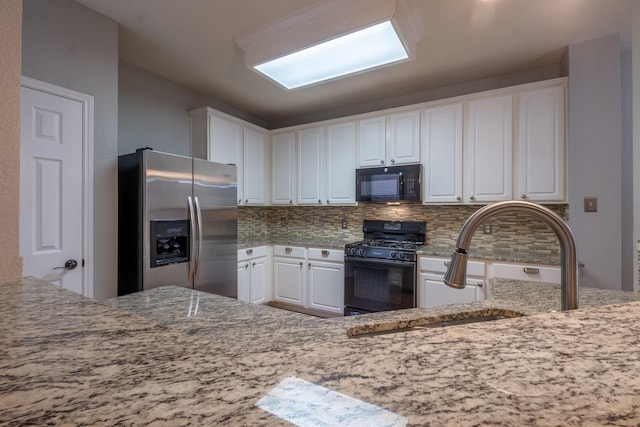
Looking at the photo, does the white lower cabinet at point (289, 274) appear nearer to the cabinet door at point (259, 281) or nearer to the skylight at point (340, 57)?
the cabinet door at point (259, 281)

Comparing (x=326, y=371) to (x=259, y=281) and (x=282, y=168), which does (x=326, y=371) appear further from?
(x=282, y=168)

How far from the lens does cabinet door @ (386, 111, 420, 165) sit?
3.11m

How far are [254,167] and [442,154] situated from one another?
2272 mm

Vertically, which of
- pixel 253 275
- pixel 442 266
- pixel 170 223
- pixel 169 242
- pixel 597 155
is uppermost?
pixel 597 155

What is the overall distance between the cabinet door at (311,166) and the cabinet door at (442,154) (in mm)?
1256

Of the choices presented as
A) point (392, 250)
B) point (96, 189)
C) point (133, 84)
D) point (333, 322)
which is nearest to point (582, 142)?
point (392, 250)

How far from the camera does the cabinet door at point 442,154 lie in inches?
115

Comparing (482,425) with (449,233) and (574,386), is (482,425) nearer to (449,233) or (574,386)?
(574,386)

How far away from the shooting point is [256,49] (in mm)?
2264

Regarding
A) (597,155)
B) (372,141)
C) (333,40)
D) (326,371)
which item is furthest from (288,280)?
(326,371)

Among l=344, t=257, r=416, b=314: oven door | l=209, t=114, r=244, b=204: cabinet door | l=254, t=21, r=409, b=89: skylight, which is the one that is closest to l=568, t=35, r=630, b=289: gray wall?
l=344, t=257, r=416, b=314: oven door

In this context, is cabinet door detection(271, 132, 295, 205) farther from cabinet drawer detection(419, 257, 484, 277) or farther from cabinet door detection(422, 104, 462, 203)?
cabinet drawer detection(419, 257, 484, 277)

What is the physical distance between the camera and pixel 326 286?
3381mm

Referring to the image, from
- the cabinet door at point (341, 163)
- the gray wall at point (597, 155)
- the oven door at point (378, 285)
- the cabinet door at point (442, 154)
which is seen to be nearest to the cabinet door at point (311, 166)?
the cabinet door at point (341, 163)
